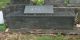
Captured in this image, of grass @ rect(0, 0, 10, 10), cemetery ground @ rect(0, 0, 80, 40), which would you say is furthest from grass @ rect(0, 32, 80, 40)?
grass @ rect(0, 0, 10, 10)

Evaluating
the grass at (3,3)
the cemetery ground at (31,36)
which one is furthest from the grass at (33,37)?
the grass at (3,3)

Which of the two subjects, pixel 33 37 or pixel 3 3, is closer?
pixel 33 37

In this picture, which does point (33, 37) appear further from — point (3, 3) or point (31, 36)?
point (3, 3)

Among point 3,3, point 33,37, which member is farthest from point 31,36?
point 3,3

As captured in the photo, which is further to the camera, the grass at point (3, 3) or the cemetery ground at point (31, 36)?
the grass at point (3, 3)

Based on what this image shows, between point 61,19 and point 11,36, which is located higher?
point 61,19

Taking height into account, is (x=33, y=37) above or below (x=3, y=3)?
below

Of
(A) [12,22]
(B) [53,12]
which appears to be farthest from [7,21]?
(B) [53,12]

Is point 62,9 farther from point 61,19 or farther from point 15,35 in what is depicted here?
point 15,35

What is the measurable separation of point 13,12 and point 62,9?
1.67 meters

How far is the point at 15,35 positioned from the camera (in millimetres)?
6676

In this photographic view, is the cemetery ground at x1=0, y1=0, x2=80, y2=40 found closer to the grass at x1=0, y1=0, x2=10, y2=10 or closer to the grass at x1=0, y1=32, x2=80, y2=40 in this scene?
the grass at x1=0, y1=32, x2=80, y2=40

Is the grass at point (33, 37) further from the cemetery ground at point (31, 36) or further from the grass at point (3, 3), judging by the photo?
the grass at point (3, 3)

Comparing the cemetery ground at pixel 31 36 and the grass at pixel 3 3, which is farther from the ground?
the grass at pixel 3 3
